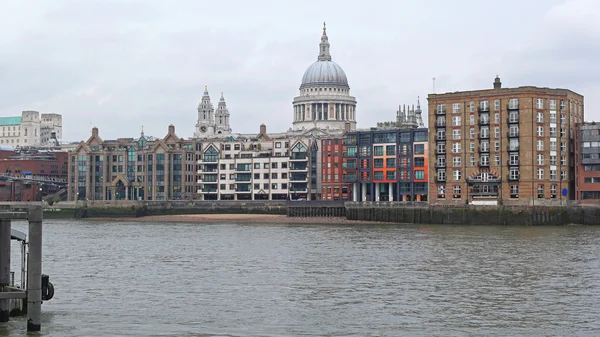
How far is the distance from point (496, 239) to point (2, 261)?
62.1 metres

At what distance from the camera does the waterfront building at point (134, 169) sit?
184375 mm

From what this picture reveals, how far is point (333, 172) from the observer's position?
552 ft

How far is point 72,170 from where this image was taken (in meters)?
194

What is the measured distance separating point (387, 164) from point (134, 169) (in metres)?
57.8

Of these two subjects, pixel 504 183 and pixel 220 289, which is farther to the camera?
pixel 504 183

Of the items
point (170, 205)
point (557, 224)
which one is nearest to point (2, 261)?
point (557, 224)

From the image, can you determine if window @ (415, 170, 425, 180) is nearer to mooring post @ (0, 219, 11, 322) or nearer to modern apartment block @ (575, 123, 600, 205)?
modern apartment block @ (575, 123, 600, 205)

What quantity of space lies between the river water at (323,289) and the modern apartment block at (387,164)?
235ft

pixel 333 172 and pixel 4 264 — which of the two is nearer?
pixel 4 264

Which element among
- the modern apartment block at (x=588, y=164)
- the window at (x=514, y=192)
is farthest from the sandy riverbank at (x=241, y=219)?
the modern apartment block at (x=588, y=164)

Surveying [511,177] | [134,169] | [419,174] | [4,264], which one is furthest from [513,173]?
[4,264]

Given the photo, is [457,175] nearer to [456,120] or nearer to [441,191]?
[441,191]

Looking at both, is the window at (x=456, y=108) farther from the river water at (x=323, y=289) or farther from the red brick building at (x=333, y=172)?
the river water at (x=323, y=289)

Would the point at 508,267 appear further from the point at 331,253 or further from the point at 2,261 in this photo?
the point at 2,261
